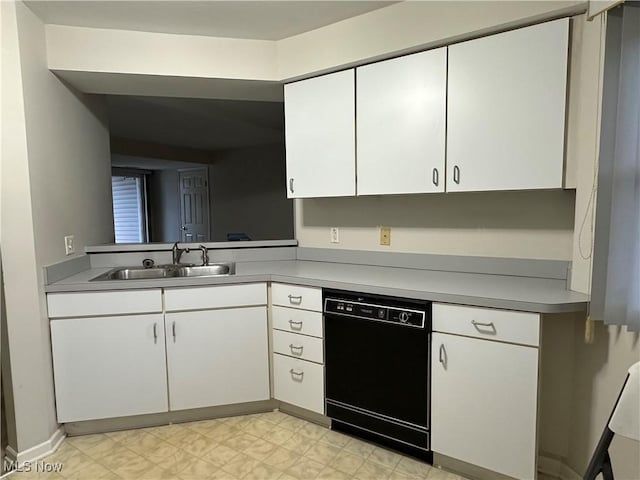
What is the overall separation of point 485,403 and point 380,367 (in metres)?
0.49

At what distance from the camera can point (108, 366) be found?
2.11 meters

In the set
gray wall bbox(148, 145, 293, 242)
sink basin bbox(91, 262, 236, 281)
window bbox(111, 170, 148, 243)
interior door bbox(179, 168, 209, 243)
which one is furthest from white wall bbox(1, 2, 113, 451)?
window bbox(111, 170, 148, 243)

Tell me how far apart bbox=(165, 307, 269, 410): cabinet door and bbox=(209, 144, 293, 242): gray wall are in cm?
410

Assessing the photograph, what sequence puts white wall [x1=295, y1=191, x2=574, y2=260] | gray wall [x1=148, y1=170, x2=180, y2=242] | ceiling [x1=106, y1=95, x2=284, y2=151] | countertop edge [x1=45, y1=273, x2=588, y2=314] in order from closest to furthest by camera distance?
1. countertop edge [x1=45, y1=273, x2=588, y2=314]
2. white wall [x1=295, y1=191, x2=574, y2=260]
3. ceiling [x1=106, y1=95, x2=284, y2=151]
4. gray wall [x1=148, y1=170, x2=180, y2=242]

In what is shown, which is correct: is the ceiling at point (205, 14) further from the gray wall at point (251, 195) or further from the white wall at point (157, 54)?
the gray wall at point (251, 195)

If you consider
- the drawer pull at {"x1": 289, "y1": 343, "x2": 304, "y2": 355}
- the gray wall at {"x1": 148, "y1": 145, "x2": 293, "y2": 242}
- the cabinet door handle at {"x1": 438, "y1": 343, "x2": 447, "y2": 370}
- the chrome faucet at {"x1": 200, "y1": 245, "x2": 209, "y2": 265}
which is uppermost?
the gray wall at {"x1": 148, "y1": 145, "x2": 293, "y2": 242}

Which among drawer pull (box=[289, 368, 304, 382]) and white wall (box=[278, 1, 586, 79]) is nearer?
white wall (box=[278, 1, 586, 79])

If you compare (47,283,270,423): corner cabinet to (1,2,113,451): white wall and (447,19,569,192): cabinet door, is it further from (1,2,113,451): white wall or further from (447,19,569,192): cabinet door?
(447,19,569,192): cabinet door

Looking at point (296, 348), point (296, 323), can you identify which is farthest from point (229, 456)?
point (296, 323)

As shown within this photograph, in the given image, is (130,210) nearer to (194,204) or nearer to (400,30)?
(194,204)

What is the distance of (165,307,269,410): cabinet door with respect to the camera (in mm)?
2178

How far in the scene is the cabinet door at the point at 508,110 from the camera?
5.41 feet

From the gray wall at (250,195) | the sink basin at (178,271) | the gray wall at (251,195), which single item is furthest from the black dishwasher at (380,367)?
the gray wall at (251,195)

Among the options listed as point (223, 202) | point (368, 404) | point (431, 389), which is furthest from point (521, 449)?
point (223, 202)
